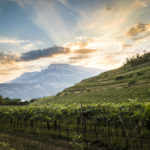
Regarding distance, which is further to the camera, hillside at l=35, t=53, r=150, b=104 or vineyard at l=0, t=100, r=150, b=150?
hillside at l=35, t=53, r=150, b=104

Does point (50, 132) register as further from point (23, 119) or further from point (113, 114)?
point (113, 114)

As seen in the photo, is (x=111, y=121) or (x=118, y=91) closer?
(x=111, y=121)

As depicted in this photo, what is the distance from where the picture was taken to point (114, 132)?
1258 cm

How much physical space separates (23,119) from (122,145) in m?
16.8

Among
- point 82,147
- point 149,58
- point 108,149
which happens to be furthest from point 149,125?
point 149,58

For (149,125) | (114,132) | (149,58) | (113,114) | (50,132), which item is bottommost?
(50,132)

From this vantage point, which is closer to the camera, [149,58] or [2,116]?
[2,116]

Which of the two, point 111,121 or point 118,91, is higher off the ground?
point 118,91

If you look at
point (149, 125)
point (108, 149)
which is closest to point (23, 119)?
point (108, 149)

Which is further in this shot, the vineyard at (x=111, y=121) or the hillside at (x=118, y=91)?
the hillside at (x=118, y=91)

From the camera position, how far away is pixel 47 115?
17891 mm

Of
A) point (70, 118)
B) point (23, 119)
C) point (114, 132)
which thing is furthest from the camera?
point (23, 119)

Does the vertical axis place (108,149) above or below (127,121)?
below

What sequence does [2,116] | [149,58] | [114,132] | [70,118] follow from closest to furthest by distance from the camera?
[114,132] → [70,118] → [2,116] → [149,58]
